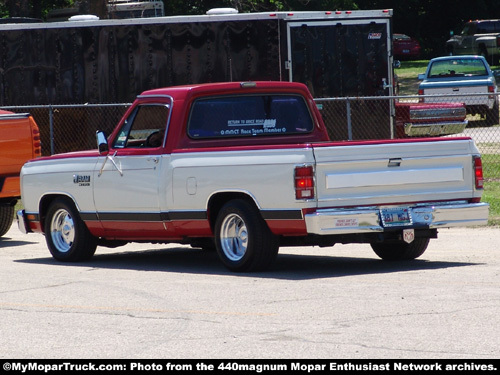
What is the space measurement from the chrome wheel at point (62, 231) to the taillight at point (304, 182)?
3.39m

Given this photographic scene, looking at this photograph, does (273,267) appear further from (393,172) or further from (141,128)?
(141,128)

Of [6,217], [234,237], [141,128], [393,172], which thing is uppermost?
[141,128]

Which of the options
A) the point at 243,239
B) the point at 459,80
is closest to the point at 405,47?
the point at 459,80

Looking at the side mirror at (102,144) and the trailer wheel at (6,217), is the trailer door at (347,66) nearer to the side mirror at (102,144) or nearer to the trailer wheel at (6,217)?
the trailer wheel at (6,217)

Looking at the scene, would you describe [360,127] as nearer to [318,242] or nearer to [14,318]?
[318,242]

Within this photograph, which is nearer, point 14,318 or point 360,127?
point 14,318

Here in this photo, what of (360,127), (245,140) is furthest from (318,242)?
(360,127)

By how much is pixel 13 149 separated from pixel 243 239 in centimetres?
509

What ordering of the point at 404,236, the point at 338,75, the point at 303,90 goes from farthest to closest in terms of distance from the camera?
the point at 338,75 → the point at 303,90 → the point at 404,236

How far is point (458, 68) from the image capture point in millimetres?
30766

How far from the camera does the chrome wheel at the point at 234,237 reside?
36.3 ft

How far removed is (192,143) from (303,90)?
1.58 m

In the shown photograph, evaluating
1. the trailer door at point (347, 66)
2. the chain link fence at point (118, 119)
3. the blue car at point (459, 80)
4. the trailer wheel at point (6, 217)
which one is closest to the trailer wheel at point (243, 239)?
the trailer wheel at point (6, 217)
